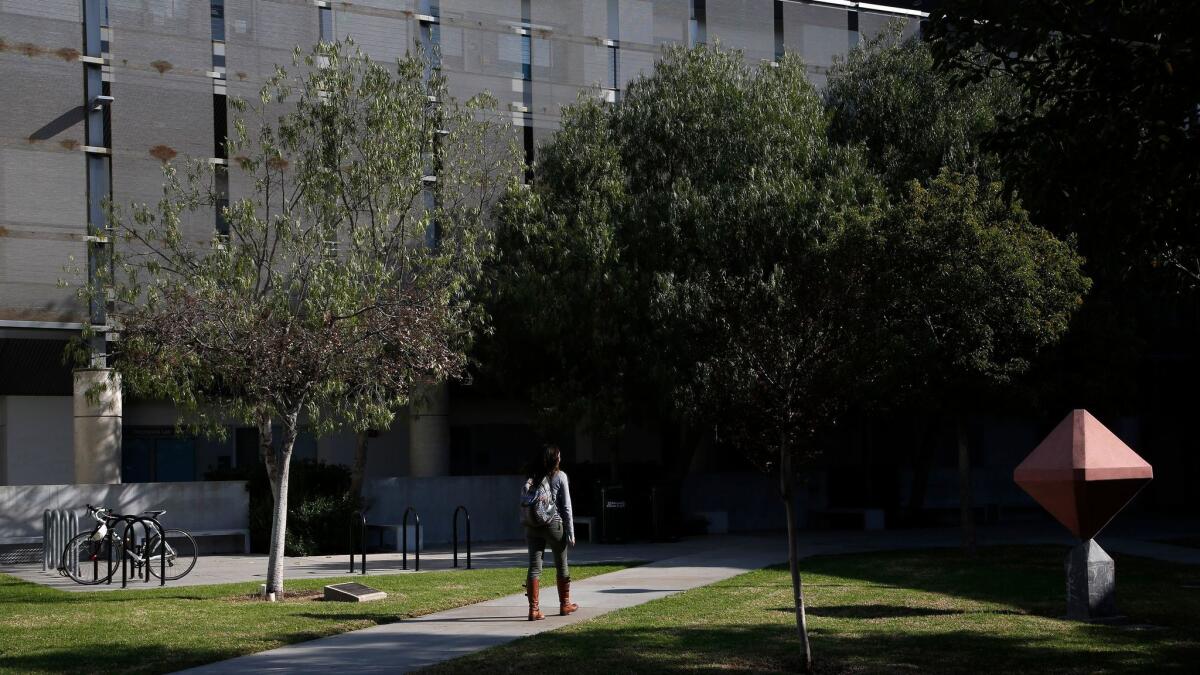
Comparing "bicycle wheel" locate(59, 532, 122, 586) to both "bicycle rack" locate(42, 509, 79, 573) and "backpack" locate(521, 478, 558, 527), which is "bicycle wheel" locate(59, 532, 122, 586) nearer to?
A: "bicycle rack" locate(42, 509, 79, 573)

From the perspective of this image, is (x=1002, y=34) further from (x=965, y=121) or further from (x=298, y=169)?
(x=965, y=121)

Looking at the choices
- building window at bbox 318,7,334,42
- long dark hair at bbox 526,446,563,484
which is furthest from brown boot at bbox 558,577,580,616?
building window at bbox 318,7,334,42

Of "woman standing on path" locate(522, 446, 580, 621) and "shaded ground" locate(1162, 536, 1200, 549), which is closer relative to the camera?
"woman standing on path" locate(522, 446, 580, 621)

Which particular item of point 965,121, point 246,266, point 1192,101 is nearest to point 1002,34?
point 1192,101

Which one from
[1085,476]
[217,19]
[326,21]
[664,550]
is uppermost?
[326,21]

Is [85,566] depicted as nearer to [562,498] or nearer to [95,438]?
[95,438]

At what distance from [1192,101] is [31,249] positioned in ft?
79.7

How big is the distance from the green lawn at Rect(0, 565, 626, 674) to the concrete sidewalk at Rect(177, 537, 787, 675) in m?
0.38

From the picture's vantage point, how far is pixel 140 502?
78.5ft

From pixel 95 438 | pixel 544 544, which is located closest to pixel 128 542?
pixel 544 544

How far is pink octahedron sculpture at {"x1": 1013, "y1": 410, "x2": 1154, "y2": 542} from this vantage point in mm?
13367

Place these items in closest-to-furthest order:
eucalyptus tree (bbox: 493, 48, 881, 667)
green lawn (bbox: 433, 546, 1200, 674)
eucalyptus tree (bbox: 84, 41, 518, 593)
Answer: green lawn (bbox: 433, 546, 1200, 674) < eucalyptus tree (bbox: 84, 41, 518, 593) < eucalyptus tree (bbox: 493, 48, 881, 667)

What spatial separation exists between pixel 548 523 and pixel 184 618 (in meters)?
3.85

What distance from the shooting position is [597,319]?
23891mm
